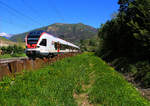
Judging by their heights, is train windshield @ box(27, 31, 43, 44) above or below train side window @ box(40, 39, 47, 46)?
above

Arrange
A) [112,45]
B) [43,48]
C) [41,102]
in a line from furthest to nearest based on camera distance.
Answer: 1. [112,45]
2. [43,48]
3. [41,102]

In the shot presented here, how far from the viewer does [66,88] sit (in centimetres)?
492

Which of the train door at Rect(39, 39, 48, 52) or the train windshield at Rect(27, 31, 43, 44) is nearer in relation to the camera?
the train windshield at Rect(27, 31, 43, 44)

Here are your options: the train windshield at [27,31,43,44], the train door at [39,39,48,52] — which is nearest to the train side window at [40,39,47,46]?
the train door at [39,39,48,52]

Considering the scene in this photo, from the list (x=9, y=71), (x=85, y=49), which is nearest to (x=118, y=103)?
(x=9, y=71)

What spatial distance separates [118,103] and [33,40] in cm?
1266

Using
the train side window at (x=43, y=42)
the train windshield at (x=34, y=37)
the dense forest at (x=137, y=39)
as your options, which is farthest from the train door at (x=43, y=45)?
the dense forest at (x=137, y=39)

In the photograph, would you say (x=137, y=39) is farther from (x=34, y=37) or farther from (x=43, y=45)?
(x=34, y=37)

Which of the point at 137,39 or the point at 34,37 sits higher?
the point at 34,37

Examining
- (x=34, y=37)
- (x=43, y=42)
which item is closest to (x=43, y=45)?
(x=43, y=42)

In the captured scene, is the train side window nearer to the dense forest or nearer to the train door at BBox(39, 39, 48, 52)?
the train door at BBox(39, 39, 48, 52)

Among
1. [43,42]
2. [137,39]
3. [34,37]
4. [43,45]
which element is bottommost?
[43,45]

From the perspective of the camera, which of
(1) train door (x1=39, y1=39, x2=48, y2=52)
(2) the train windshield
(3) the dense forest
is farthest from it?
(1) train door (x1=39, y1=39, x2=48, y2=52)

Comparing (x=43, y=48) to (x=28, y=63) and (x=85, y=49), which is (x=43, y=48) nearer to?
(x=28, y=63)
